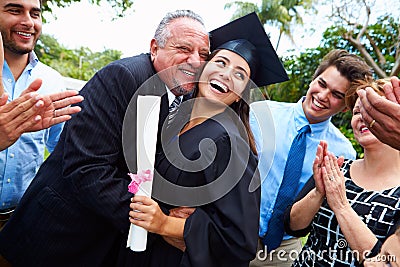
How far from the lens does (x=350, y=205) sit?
2.13 m

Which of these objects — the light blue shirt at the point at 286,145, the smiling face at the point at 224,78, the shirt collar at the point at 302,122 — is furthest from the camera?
the shirt collar at the point at 302,122

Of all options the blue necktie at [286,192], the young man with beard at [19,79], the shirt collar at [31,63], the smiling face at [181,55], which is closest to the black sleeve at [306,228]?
the blue necktie at [286,192]

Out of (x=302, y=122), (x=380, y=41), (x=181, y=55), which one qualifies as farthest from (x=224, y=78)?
(x=380, y=41)

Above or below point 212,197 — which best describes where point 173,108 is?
above

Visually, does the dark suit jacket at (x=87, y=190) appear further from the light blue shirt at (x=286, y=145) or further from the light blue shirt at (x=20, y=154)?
the light blue shirt at (x=286, y=145)

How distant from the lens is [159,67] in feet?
7.10

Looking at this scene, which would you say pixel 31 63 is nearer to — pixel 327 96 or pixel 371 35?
pixel 327 96

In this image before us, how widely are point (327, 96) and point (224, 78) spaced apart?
119 cm

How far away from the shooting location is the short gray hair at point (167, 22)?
2209 millimetres

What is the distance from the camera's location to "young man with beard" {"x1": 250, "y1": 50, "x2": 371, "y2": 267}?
2.84 m

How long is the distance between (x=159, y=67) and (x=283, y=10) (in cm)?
2523

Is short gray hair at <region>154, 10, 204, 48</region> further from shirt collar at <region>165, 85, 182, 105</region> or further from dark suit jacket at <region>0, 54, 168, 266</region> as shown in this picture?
shirt collar at <region>165, 85, 182, 105</region>

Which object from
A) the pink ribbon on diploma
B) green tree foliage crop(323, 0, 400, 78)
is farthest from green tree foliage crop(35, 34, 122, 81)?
the pink ribbon on diploma

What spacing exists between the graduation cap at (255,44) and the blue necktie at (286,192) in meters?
0.63
